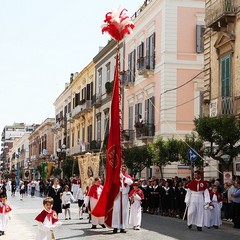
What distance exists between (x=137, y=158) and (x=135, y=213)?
571 inches

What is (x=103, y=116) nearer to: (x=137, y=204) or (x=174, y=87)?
(x=174, y=87)

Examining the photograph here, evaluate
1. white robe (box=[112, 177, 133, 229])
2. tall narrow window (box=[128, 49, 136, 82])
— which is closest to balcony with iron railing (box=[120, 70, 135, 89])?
tall narrow window (box=[128, 49, 136, 82])

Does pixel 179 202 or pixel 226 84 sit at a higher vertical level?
pixel 226 84

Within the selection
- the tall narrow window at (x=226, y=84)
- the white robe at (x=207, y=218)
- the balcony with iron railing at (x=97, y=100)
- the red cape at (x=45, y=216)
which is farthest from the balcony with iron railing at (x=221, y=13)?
the balcony with iron railing at (x=97, y=100)

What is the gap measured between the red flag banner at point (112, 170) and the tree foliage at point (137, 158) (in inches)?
518

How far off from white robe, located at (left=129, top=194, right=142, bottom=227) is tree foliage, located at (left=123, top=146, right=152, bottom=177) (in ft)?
42.1

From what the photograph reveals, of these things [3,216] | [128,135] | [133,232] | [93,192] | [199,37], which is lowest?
[133,232]

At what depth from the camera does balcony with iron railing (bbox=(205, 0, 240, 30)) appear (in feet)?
81.8

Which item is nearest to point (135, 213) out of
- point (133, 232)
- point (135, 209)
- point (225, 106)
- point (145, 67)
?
point (135, 209)

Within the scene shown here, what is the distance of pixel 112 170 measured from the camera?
697 inches

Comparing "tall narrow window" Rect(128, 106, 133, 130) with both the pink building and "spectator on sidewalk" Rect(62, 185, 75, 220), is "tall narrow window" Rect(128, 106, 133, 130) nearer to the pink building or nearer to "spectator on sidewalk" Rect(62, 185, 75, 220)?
the pink building

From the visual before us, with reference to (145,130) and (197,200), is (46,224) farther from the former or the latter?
(145,130)

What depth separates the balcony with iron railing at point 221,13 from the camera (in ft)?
81.8

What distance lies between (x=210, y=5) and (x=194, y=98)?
24.7 ft
